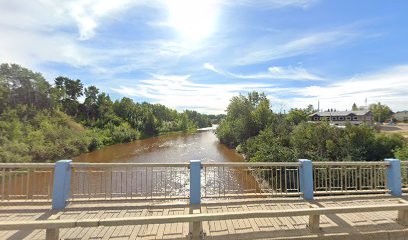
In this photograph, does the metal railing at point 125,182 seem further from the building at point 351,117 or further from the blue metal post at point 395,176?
the building at point 351,117

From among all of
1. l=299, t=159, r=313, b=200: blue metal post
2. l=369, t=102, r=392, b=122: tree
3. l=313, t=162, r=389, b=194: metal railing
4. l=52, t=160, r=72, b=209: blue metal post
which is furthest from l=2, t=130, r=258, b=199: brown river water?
l=369, t=102, r=392, b=122: tree

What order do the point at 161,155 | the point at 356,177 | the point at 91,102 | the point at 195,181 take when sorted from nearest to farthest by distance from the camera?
1. the point at 195,181
2. the point at 356,177
3. the point at 161,155
4. the point at 91,102

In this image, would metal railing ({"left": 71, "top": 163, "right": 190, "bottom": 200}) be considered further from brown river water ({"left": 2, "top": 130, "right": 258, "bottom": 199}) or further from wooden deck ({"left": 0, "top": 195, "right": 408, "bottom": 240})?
wooden deck ({"left": 0, "top": 195, "right": 408, "bottom": 240})

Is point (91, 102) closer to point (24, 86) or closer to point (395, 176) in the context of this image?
point (24, 86)

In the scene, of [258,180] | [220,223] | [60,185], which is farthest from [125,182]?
[220,223]

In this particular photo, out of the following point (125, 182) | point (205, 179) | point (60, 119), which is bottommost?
point (125, 182)

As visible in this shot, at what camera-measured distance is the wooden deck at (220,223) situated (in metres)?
4.44

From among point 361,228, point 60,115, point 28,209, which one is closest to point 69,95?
point 60,115

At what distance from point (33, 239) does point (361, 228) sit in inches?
242

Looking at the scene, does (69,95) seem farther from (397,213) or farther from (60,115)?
(397,213)

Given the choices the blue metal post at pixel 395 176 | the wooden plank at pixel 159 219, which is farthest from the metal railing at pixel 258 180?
the blue metal post at pixel 395 176

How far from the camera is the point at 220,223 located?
489cm

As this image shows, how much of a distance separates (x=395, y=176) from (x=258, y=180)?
17.7 ft

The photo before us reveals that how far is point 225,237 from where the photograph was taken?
4383mm
